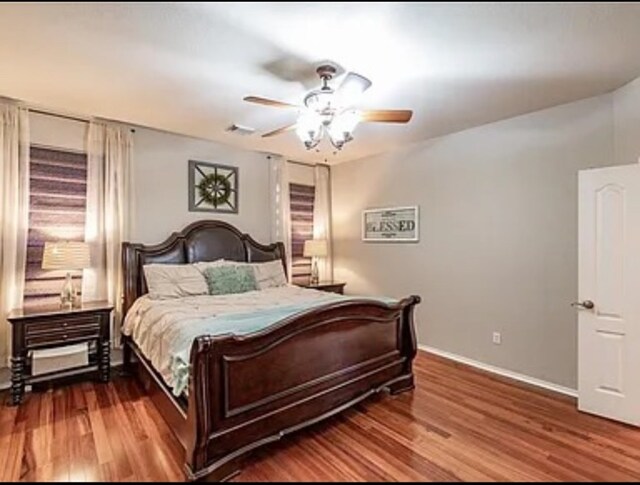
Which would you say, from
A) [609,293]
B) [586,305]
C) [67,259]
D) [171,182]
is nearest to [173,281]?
[67,259]

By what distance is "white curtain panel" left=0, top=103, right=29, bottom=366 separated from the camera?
334cm

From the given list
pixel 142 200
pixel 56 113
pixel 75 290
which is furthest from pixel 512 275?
pixel 56 113

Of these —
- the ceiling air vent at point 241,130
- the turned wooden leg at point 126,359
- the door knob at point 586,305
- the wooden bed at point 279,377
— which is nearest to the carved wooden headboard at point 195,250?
the turned wooden leg at point 126,359

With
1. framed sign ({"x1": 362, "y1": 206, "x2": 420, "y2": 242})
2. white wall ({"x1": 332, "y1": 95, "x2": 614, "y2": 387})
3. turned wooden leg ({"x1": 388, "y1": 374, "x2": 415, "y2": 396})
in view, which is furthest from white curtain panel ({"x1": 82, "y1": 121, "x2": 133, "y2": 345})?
white wall ({"x1": 332, "y1": 95, "x2": 614, "y2": 387})

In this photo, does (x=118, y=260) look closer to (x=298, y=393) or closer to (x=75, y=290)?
(x=75, y=290)

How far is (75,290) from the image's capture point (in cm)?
373

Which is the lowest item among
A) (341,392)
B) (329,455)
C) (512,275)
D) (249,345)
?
(329,455)

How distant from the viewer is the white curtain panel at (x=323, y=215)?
226 inches

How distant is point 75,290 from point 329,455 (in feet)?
9.70

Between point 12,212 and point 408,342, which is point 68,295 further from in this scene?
point 408,342

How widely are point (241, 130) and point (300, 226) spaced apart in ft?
6.12

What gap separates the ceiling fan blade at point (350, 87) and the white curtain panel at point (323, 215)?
9.29 feet

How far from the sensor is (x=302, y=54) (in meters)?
2.41

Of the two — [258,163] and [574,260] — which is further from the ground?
[258,163]
